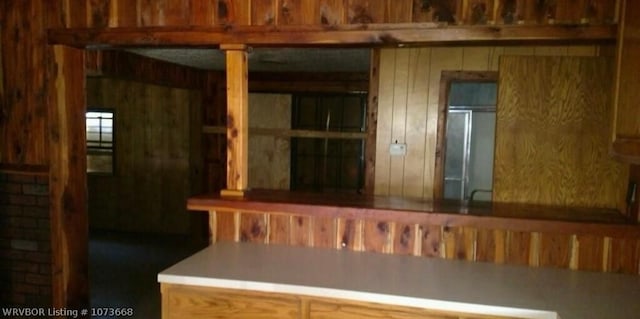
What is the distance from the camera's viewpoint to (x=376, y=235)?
2211mm

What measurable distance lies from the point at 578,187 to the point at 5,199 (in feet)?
12.5

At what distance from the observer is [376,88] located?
424 centimetres

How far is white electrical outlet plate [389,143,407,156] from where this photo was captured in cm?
422

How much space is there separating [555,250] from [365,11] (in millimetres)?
1474

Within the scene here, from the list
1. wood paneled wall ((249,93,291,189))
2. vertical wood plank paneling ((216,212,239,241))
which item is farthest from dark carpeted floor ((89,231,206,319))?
vertical wood plank paneling ((216,212,239,241))

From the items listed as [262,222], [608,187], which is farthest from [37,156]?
[608,187]

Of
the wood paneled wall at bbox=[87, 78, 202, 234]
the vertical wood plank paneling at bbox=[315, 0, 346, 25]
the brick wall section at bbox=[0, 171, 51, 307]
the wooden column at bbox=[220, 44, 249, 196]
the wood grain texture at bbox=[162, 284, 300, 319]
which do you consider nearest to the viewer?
the wood grain texture at bbox=[162, 284, 300, 319]

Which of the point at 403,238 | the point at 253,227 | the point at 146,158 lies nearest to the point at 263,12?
the point at 253,227

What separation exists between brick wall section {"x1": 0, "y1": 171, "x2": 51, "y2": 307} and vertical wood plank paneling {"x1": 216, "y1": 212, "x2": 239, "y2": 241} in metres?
1.41

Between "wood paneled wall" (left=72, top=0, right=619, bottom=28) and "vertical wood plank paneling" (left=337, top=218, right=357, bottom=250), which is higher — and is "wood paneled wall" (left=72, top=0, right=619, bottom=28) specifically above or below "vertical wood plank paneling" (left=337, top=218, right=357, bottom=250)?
above

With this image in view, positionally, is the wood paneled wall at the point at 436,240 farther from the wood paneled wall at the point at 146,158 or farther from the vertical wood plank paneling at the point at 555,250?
the wood paneled wall at the point at 146,158

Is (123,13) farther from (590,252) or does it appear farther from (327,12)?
(590,252)

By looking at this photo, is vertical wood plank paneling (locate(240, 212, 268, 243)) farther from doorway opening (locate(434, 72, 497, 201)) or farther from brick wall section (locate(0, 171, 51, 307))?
doorway opening (locate(434, 72, 497, 201))

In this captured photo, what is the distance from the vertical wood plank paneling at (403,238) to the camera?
217 cm
